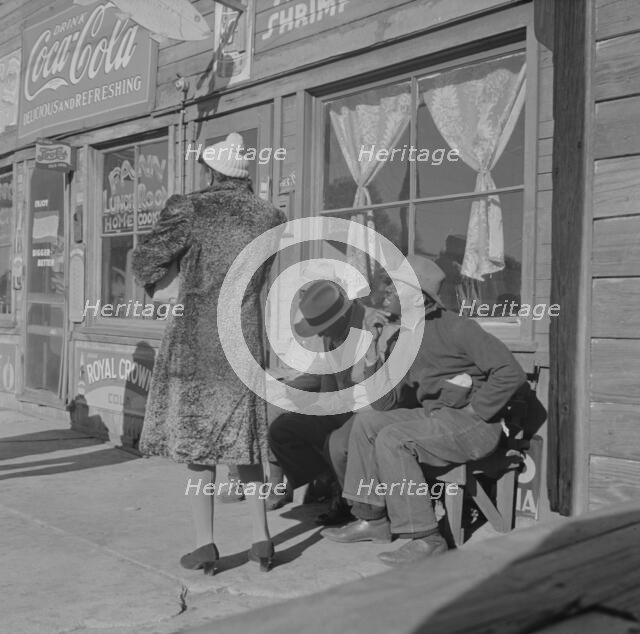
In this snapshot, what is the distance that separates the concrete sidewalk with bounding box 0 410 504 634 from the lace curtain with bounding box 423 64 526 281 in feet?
5.83

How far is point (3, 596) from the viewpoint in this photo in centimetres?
325

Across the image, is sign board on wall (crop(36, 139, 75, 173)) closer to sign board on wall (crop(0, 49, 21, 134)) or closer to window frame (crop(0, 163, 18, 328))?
window frame (crop(0, 163, 18, 328))

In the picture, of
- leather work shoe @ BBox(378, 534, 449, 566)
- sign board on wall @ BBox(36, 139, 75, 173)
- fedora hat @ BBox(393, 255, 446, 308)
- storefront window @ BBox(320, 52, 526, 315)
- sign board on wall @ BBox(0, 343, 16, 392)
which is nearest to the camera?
leather work shoe @ BBox(378, 534, 449, 566)

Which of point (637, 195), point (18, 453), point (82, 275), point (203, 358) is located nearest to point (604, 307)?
point (637, 195)

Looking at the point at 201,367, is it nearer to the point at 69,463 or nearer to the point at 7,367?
the point at 69,463

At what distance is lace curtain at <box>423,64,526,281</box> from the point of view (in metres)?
4.68

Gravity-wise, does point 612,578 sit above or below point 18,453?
above

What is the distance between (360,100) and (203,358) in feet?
9.14

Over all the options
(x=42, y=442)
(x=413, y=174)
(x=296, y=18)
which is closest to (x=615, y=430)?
(x=413, y=174)

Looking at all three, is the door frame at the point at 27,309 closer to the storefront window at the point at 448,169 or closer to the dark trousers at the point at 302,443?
the storefront window at the point at 448,169

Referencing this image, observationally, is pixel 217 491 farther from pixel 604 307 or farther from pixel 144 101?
pixel 144 101

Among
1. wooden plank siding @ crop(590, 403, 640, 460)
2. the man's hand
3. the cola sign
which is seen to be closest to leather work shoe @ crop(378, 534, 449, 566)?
wooden plank siding @ crop(590, 403, 640, 460)

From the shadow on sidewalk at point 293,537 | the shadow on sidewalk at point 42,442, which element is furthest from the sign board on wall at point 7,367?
the shadow on sidewalk at point 293,537

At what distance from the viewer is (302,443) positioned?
4.52m
